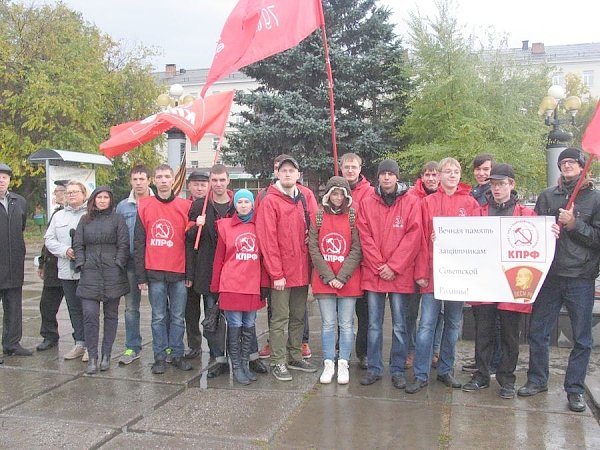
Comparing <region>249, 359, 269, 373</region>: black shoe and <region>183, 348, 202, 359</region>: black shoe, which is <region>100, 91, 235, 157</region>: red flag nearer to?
<region>183, 348, 202, 359</region>: black shoe

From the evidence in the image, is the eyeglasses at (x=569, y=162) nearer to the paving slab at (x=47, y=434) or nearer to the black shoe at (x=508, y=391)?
the black shoe at (x=508, y=391)

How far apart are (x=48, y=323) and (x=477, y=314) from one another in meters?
4.70

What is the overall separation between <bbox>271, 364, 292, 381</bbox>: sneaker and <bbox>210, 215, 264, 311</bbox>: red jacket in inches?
23.5

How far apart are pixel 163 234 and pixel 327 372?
81.3 inches

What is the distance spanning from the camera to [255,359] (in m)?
5.64

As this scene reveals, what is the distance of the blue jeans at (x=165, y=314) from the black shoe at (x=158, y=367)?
0.13ft

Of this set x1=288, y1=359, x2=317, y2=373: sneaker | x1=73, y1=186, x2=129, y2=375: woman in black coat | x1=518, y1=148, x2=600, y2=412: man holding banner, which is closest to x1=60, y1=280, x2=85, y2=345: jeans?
x1=73, y1=186, x2=129, y2=375: woman in black coat

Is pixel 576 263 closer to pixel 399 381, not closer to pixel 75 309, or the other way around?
pixel 399 381

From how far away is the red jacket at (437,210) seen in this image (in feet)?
16.4

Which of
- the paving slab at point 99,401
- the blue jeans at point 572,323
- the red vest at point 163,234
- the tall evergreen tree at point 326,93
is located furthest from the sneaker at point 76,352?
the tall evergreen tree at point 326,93

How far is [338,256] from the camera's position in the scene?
515 centimetres

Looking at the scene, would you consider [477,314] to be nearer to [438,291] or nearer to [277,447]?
[438,291]

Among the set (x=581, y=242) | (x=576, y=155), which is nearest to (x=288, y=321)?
(x=581, y=242)

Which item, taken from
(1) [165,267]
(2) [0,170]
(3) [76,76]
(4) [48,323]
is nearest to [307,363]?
(1) [165,267]
